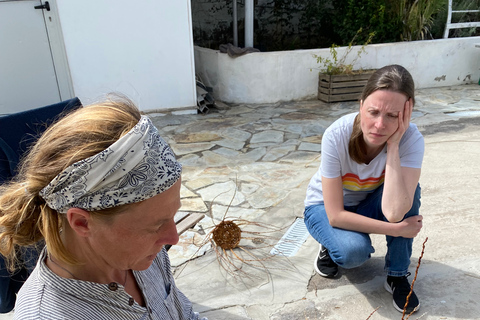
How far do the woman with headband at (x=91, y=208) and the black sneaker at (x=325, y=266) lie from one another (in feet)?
5.45

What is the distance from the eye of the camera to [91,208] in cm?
86

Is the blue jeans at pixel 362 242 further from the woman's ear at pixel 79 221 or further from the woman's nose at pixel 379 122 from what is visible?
the woman's ear at pixel 79 221

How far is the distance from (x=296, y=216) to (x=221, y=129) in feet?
7.83

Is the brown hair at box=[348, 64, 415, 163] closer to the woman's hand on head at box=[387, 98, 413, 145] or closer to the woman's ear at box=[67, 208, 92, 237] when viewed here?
the woman's hand on head at box=[387, 98, 413, 145]

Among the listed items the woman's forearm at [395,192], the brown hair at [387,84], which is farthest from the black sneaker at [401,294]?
the brown hair at [387,84]

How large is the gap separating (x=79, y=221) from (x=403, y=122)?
1736mm

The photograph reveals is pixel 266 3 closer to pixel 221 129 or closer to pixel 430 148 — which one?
pixel 221 129

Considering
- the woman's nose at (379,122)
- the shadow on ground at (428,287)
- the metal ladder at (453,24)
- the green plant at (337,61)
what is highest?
the metal ladder at (453,24)

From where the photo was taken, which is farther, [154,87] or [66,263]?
[154,87]

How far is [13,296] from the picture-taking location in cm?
165

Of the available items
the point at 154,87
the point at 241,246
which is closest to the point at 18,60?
the point at 154,87

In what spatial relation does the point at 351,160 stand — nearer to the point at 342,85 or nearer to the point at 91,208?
the point at 91,208

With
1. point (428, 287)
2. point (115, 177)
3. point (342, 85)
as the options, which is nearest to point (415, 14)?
point (342, 85)

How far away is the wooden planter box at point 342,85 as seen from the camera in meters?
6.21
